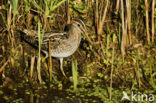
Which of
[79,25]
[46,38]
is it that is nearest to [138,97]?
[79,25]

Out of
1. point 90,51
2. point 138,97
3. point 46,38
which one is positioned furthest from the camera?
point 90,51

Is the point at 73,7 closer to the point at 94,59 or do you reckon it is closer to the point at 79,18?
the point at 79,18

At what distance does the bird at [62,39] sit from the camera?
5.95 meters

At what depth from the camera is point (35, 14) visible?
636 centimetres

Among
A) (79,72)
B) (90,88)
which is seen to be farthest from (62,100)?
(79,72)

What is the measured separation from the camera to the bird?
5949mm

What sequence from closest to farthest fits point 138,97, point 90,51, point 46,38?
1. point 138,97
2. point 46,38
3. point 90,51

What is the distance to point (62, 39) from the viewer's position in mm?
6004

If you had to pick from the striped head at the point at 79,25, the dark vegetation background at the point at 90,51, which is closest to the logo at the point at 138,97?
the dark vegetation background at the point at 90,51

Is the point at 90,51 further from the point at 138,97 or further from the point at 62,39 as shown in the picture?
the point at 138,97

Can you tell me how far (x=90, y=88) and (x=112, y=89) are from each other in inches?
14.6

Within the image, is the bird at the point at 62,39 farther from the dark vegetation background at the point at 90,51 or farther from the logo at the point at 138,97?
the logo at the point at 138,97

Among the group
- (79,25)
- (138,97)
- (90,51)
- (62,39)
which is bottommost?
(138,97)

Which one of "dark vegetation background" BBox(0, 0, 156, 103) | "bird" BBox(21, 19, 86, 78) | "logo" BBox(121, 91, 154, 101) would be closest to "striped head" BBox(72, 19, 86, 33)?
"bird" BBox(21, 19, 86, 78)
